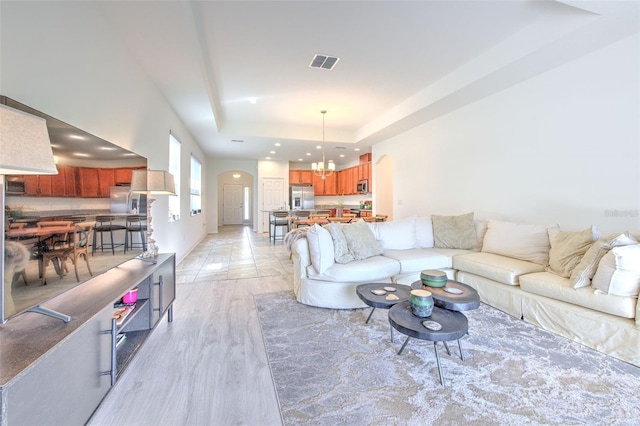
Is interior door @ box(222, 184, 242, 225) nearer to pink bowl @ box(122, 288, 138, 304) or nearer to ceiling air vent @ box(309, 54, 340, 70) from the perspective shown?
ceiling air vent @ box(309, 54, 340, 70)

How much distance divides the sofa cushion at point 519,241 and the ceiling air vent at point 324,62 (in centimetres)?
303

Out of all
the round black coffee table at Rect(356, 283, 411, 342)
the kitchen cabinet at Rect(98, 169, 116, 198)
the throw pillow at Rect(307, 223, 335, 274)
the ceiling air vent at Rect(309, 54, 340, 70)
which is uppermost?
the ceiling air vent at Rect(309, 54, 340, 70)

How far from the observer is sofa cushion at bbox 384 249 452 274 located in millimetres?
3212

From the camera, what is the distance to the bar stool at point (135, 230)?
2.09 meters

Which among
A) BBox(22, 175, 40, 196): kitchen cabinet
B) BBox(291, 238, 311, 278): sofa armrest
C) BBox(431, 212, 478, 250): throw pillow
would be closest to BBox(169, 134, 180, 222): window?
BBox(291, 238, 311, 278): sofa armrest

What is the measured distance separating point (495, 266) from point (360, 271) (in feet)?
4.80

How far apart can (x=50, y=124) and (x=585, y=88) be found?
4.63 meters

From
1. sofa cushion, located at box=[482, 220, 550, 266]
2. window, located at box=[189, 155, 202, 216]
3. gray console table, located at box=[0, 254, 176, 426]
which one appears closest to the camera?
gray console table, located at box=[0, 254, 176, 426]

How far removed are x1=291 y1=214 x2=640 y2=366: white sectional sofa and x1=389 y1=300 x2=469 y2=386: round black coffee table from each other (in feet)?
3.18

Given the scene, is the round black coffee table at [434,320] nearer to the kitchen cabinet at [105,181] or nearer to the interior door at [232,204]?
the kitchen cabinet at [105,181]

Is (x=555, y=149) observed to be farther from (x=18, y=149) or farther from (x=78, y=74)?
(x=78, y=74)

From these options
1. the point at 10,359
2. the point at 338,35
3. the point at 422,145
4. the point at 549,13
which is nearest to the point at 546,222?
the point at 549,13

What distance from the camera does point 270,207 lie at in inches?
378

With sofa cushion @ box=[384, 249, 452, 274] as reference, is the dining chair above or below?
above
